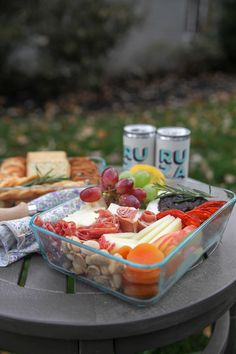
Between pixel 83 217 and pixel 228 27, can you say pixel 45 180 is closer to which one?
pixel 83 217

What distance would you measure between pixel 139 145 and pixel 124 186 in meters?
0.51

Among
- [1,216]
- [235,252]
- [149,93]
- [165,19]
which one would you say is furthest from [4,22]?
[235,252]

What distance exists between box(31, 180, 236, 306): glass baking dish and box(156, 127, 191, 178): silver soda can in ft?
2.00

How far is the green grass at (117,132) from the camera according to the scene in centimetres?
419

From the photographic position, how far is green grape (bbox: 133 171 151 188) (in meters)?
1.80

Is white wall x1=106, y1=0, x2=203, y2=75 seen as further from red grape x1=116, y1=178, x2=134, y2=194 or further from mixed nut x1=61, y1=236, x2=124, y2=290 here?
mixed nut x1=61, y1=236, x2=124, y2=290

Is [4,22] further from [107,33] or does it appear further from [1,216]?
[1,216]

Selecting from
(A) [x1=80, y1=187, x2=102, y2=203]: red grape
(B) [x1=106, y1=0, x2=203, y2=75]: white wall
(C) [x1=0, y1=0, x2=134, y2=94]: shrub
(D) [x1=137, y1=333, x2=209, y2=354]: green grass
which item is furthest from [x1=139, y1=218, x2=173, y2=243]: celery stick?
(B) [x1=106, y1=0, x2=203, y2=75]: white wall

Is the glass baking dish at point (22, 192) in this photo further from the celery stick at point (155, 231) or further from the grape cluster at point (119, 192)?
the celery stick at point (155, 231)

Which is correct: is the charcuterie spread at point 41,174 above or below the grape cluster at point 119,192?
below

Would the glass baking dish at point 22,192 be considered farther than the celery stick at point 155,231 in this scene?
Yes

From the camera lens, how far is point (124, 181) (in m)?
1.69

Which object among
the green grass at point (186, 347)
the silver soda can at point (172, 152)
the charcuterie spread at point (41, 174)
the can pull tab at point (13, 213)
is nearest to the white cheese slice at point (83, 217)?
the can pull tab at point (13, 213)

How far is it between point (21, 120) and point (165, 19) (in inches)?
175
